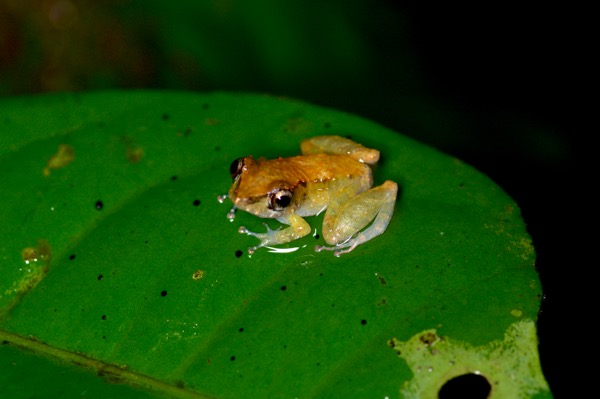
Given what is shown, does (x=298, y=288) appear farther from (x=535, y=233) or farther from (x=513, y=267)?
(x=535, y=233)

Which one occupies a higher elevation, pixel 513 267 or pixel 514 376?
pixel 513 267

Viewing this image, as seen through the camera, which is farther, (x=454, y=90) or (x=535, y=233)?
(x=454, y=90)

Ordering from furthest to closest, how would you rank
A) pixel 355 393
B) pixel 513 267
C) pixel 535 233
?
pixel 535 233 → pixel 513 267 → pixel 355 393

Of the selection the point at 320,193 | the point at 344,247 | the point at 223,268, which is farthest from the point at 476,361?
the point at 320,193

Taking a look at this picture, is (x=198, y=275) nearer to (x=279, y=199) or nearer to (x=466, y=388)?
(x=279, y=199)

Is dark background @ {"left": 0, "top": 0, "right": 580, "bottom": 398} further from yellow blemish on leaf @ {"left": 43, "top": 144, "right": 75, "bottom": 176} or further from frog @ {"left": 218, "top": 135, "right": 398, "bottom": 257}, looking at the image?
yellow blemish on leaf @ {"left": 43, "top": 144, "right": 75, "bottom": 176}

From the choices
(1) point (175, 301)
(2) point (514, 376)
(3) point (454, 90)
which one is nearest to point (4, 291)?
(1) point (175, 301)

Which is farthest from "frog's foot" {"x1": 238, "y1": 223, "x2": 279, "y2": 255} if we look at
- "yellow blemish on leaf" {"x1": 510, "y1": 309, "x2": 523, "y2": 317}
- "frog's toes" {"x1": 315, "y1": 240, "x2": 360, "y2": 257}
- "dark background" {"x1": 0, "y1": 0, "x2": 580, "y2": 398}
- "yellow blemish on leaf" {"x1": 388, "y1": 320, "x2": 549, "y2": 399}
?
"dark background" {"x1": 0, "y1": 0, "x2": 580, "y2": 398}
